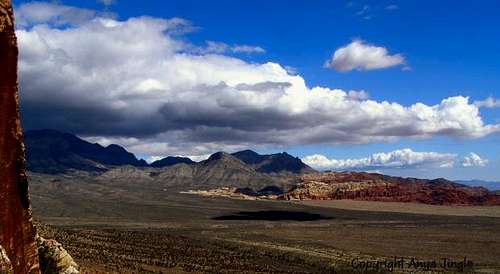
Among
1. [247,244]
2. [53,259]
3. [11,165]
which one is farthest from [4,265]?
[247,244]

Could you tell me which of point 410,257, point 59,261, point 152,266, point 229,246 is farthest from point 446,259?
point 59,261

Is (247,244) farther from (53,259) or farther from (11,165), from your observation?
(11,165)

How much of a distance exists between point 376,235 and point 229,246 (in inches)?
1179

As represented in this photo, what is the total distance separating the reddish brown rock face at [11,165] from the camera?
11.9 meters

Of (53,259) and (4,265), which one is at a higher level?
(4,265)

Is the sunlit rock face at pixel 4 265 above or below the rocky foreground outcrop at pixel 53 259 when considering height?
above

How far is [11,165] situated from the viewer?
12.1m

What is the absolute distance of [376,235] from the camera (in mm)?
83688

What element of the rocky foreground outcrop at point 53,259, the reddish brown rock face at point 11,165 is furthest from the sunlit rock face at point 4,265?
the rocky foreground outcrop at point 53,259

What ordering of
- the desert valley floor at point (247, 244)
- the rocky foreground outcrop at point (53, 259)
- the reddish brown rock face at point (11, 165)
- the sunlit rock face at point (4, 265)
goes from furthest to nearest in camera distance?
the desert valley floor at point (247, 244) → the rocky foreground outcrop at point (53, 259) → the reddish brown rock face at point (11, 165) → the sunlit rock face at point (4, 265)

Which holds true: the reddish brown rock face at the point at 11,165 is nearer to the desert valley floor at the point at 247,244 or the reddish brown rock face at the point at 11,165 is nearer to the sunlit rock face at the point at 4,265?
the sunlit rock face at the point at 4,265

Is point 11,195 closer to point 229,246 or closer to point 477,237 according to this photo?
point 229,246

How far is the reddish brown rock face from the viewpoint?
11.9 metres

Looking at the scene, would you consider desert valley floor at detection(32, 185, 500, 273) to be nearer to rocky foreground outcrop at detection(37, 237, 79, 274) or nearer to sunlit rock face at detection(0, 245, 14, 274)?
rocky foreground outcrop at detection(37, 237, 79, 274)
